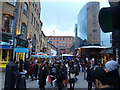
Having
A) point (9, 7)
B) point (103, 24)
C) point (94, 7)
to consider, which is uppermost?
point (94, 7)

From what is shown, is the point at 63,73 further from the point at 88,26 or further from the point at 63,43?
the point at 63,43

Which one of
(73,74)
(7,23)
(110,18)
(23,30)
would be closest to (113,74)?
(110,18)

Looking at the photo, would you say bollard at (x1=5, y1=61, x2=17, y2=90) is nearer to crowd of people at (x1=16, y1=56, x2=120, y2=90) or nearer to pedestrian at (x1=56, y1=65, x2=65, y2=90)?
crowd of people at (x1=16, y1=56, x2=120, y2=90)

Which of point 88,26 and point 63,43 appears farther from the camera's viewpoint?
point 63,43

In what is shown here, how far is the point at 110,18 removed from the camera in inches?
87.7

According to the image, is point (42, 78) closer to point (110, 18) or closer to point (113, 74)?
point (113, 74)

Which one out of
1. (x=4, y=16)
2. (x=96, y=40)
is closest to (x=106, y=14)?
(x=4, y=16)

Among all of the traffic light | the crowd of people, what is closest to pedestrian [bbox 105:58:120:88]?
the crowd of people

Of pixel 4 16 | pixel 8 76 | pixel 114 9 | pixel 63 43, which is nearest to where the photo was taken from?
pixel 114 9

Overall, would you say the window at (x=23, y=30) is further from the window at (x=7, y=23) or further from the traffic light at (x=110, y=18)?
the traffic light at (x=110, y=18)

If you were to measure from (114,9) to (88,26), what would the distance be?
1622 inches

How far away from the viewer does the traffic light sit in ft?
7.02

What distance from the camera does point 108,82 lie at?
2439 mm

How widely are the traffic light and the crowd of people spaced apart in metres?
0.73
